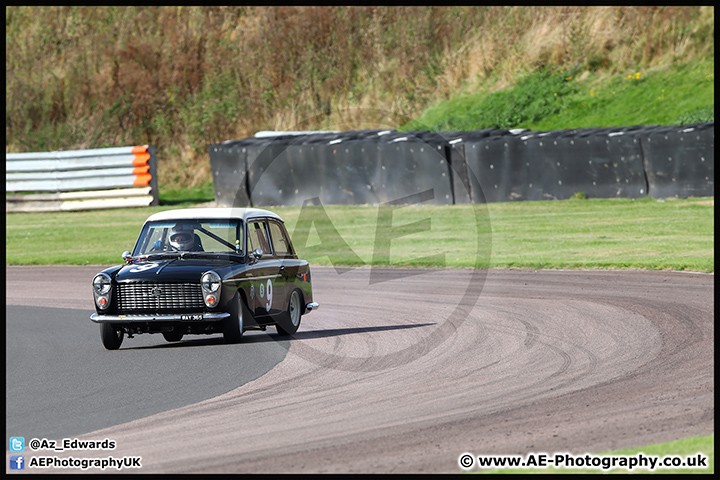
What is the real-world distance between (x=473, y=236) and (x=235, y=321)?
42.1ft

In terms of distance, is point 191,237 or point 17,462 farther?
point 191,237

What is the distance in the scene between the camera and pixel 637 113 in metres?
31.1

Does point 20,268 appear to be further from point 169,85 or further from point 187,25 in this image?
point 187,25

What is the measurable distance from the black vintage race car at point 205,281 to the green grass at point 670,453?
5071mm

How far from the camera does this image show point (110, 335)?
10.1 metres

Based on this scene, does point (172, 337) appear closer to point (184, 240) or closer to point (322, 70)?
point (184, 240)

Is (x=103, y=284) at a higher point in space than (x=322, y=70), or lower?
lower

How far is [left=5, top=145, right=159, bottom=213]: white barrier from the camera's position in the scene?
3008 centimetres

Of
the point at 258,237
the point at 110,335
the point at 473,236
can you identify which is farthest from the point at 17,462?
the point at 473,236

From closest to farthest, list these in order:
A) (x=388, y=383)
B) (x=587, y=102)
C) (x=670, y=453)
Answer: (x=670, y=453), (x=388, y=383), (x=587, y=102)

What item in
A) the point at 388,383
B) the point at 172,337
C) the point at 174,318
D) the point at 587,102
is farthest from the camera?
the point at 587,102

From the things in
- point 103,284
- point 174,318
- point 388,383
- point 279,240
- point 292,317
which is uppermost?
point 279,240

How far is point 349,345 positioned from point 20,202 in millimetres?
24099

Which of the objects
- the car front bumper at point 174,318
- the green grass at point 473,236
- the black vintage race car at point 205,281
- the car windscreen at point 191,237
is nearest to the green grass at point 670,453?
the car front bumper at point 174,318
